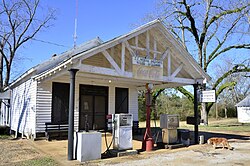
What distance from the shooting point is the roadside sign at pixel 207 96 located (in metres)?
10.1

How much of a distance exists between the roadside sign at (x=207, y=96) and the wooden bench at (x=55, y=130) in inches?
252

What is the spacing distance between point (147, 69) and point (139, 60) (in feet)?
1.76

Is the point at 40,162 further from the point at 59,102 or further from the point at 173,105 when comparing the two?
the point at 173,105

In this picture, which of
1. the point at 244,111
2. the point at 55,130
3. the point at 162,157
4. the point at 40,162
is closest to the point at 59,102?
the point at 55,130

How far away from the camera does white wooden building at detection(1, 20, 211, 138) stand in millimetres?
8062

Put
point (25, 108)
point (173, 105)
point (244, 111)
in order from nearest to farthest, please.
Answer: point (25, 108) < point (173, 105) < point (244, 111)

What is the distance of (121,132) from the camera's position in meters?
7.67

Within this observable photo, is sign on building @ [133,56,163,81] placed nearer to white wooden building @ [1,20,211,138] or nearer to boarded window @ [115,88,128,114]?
white wooden building @ [1,20,211,138]

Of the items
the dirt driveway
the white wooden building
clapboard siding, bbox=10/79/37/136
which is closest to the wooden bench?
the white wooden building

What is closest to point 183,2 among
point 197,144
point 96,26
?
point 96,26

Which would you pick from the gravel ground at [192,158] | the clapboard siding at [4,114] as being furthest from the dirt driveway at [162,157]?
the clapboard siding at [4,114]

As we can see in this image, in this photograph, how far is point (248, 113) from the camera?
31.0 m

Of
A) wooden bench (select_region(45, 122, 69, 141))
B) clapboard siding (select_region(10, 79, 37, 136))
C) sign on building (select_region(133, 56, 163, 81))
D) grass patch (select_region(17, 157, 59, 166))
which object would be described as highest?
sign on building (select_region(133, 56, 163, 81))

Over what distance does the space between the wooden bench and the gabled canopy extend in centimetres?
218
